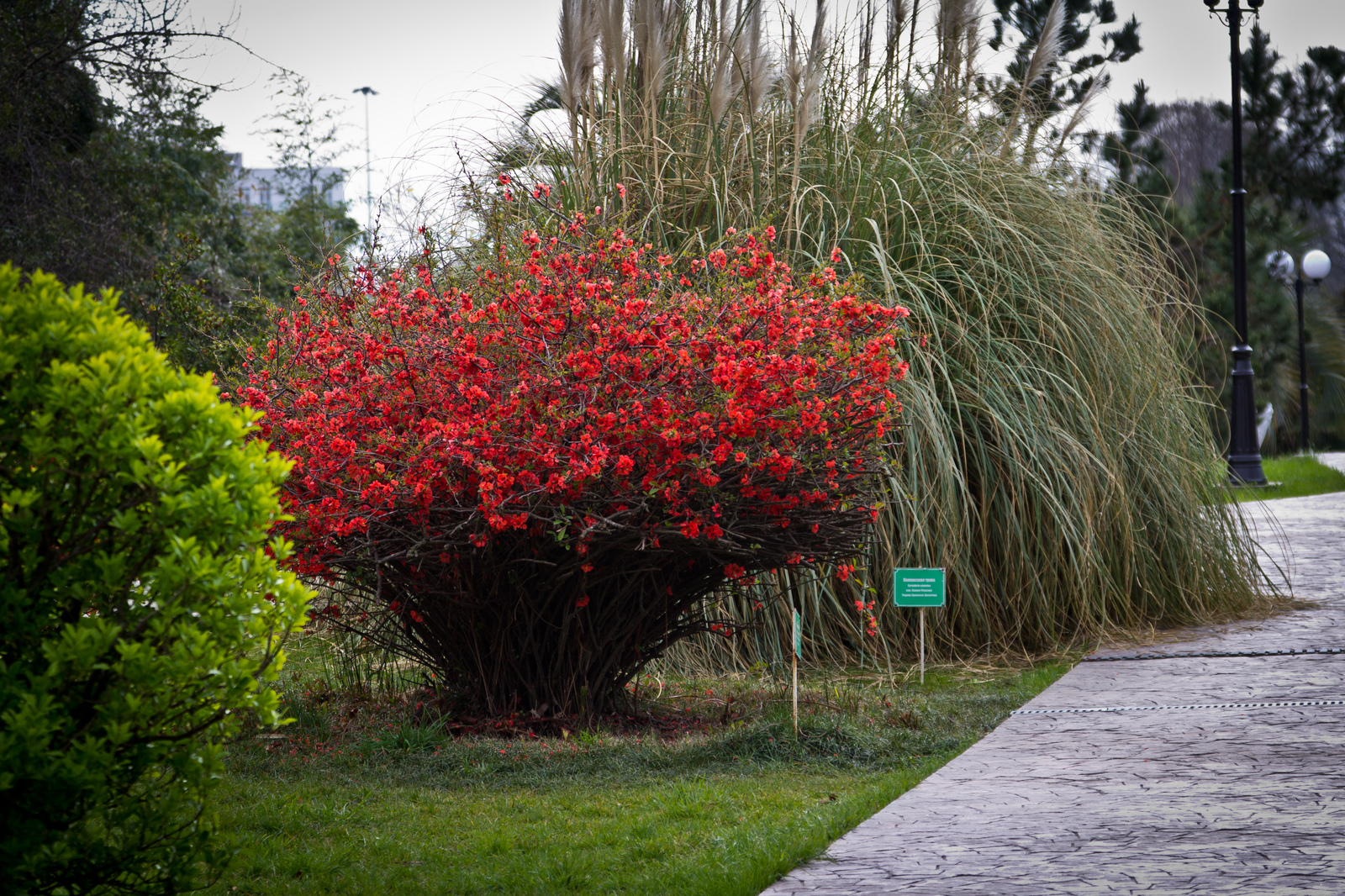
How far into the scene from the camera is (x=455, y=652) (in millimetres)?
5316

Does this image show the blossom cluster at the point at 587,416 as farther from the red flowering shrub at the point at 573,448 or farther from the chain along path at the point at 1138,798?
the chain along path at the point at 1138,798

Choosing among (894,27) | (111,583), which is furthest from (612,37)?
(111,583)

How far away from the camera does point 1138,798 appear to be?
3.90 meters

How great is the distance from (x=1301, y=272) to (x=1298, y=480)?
10433 mm

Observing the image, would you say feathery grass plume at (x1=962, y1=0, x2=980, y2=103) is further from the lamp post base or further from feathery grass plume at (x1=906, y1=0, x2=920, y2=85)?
the lamp post base

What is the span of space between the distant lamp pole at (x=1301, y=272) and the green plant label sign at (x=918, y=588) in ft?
58.9

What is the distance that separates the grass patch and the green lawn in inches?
404

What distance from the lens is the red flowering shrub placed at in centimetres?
445

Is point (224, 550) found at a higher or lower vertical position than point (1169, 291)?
lower

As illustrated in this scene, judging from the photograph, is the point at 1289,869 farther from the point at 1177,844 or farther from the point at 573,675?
the point at 573,675

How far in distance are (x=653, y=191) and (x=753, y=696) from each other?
3.09 m

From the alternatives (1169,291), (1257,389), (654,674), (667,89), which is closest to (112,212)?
(667,89)

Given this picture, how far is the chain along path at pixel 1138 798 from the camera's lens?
3.14 metres

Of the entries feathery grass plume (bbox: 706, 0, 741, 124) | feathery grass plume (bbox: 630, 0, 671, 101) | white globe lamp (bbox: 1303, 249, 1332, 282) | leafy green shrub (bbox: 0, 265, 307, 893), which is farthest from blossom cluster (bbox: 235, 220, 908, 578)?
white globe lamp (bbox: 1303, 249, 1332, 282)
